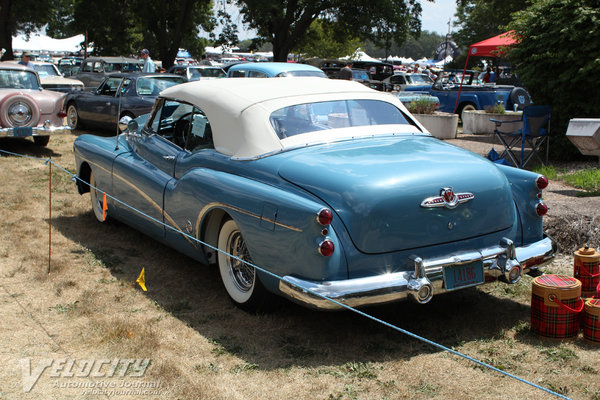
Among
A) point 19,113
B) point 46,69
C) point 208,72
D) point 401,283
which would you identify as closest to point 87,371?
point 401,283

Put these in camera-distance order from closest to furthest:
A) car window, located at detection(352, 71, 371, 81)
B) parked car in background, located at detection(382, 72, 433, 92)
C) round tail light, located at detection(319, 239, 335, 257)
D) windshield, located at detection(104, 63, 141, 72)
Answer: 1. round tail light, located at detection(319, 239, 335, 257)
2. windshield, located at detection(104, 63, 141, 72)
3. parked car in background, located at detection(382, 72, 433, 92)
4. car window, located at detection(352, 71, 371, 81)

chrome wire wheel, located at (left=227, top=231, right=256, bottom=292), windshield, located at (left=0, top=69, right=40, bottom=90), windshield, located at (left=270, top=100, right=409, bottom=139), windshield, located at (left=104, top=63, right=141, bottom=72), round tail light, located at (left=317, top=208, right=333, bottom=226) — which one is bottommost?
chrome wire wheel, located at (left=227, top=231, right=256, bottom=292)

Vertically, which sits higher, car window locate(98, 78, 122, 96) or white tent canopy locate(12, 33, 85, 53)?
white tent canopy locate(12, 33, 85, 53)

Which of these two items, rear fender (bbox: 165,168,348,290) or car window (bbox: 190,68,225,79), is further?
car window (bbox: 190,68,225,79)

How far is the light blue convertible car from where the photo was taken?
13.4 ft

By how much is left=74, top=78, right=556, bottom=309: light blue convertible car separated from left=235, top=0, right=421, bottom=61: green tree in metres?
27.6

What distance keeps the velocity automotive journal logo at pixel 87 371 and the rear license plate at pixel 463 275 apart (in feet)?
6.16

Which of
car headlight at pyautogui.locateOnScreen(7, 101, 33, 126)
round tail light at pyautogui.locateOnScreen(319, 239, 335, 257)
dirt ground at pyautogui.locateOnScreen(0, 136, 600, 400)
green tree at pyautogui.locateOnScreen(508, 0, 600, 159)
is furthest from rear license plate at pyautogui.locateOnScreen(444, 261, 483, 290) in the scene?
car headlight at pyautogui.locateOnScreen(7, 101, 33, 126)

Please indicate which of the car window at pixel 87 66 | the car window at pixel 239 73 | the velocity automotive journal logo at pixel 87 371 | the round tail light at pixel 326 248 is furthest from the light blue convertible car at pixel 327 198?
the car window at pixel 87 66

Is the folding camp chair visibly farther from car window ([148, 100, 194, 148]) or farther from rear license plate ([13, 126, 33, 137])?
rear license plate ([13, 126, 33, 137])

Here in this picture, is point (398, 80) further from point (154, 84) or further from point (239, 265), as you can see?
point (239, 265)

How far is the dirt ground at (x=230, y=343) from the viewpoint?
3.79 meters

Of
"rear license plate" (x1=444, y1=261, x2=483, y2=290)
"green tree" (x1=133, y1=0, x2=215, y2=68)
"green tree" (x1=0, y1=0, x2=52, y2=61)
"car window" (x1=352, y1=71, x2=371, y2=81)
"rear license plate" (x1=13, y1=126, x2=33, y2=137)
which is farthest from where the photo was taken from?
"green tree" (x1=0, y1=0, x2=52, y2=61)

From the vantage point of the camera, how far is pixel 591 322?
430 centimetres
